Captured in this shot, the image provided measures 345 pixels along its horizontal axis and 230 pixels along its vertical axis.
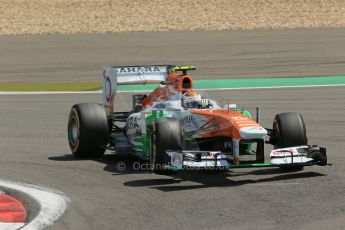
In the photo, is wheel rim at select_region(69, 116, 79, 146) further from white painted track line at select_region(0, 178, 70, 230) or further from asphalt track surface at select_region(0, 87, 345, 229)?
white painted track line at select_region(0, 178, 70, 230)

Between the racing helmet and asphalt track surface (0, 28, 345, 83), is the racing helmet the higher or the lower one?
the lower one

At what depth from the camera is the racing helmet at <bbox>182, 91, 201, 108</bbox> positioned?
41.0 feet

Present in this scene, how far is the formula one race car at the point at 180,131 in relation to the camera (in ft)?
36.8

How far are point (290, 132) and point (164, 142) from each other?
171 cm

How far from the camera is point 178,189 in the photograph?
35.8 feet

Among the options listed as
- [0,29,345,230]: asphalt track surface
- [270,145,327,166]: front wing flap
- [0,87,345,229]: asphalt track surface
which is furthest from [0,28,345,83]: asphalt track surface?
[270,145,327,166]: front wing flap

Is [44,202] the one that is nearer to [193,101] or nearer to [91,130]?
[91,130]

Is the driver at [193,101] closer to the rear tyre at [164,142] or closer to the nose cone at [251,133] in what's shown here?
the rear tyre at [164,142]

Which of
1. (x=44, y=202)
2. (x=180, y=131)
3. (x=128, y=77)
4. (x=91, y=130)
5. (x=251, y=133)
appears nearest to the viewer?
(x=44, y=202)

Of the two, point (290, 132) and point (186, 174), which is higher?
point (290, 132)

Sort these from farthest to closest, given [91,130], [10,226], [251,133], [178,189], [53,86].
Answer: [53,86] < [91,130] < [251,133] < [178,189] < [10,226]

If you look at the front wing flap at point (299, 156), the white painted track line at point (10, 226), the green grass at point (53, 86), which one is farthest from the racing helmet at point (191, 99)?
the green grass at point (53, 86)

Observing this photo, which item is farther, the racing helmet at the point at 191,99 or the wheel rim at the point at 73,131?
the wheel rim at the point at 73,131

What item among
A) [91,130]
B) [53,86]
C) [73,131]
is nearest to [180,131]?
[91,130]
